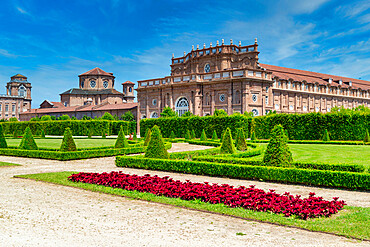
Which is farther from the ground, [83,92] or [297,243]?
[83,92]

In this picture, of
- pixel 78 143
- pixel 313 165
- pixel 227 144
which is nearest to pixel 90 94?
pixel 78 143

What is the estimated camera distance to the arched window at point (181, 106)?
52603 millimetres

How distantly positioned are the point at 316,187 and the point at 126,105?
58977mm

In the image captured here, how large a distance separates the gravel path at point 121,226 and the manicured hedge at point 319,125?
78.6ft

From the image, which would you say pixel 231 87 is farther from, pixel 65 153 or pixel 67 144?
pixel 65 153

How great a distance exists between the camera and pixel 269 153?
1186 centimetres

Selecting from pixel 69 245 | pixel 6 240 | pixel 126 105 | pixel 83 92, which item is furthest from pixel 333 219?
pixel 83 92

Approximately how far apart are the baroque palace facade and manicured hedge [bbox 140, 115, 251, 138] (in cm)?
1057

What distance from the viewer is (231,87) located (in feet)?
156

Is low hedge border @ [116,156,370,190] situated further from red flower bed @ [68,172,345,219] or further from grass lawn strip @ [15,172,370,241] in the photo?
grass lawn strip @ [15,172,370,241]

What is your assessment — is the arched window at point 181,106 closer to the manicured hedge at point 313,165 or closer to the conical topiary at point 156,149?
the conical topiary at point 156,149

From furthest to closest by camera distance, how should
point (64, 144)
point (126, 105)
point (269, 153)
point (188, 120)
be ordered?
point (126, 105)
point (188, 120)
point (64, 144)
point (269, 153)

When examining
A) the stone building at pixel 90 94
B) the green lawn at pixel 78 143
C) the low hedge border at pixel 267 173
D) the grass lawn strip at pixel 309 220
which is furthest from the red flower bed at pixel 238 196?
the stone building at pixel 90 94

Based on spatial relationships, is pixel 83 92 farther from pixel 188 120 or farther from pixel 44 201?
pixel 44 201
